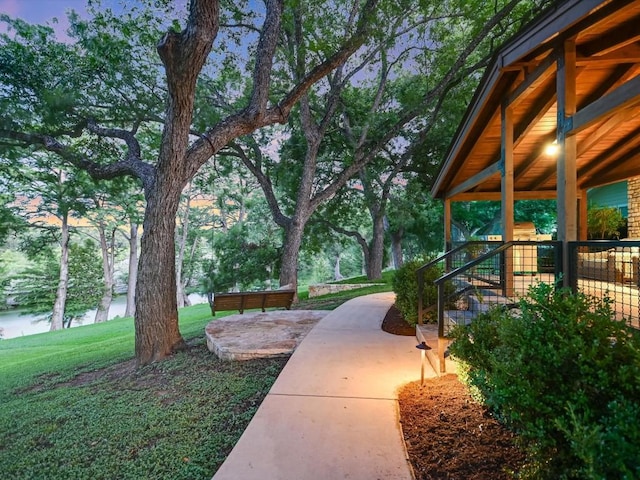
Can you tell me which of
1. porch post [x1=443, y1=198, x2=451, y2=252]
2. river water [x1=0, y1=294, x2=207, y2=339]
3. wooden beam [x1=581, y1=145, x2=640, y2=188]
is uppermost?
wooden beam [x1=581, y1=145, x2=640, y2=188]

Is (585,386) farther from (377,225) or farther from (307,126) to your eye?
(377,225)

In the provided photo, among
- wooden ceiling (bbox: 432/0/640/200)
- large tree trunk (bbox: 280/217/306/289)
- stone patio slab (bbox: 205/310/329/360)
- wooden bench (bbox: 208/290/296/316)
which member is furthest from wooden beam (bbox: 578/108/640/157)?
large tree trunk (bbox: 280/217/306/289)

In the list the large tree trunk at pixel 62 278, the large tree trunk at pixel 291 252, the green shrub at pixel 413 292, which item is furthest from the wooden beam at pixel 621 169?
the large tree trunk at pixel 62 278

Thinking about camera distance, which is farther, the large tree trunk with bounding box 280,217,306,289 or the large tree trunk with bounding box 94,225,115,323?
the large tree trunk with bounding box 94,225,115,323

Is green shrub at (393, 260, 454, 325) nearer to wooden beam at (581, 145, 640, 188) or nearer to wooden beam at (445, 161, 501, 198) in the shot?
wooden beam at (445, 161, 501, 198)

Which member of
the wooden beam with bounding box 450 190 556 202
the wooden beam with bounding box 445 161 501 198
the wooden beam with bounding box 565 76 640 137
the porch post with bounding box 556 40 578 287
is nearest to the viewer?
the wooden beam with bounding box 565 76 640 137

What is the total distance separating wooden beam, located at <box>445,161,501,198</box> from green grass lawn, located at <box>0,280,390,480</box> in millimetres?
4857

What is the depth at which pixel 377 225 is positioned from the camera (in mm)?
16547

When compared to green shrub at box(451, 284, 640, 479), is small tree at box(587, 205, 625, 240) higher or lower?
higher

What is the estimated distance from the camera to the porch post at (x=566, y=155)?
386cm

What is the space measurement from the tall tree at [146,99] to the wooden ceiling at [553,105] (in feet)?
12.0

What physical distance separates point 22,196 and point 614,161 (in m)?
23.6

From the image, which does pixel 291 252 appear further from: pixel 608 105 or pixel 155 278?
pixel 608 105

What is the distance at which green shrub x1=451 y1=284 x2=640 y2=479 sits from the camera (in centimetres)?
140
